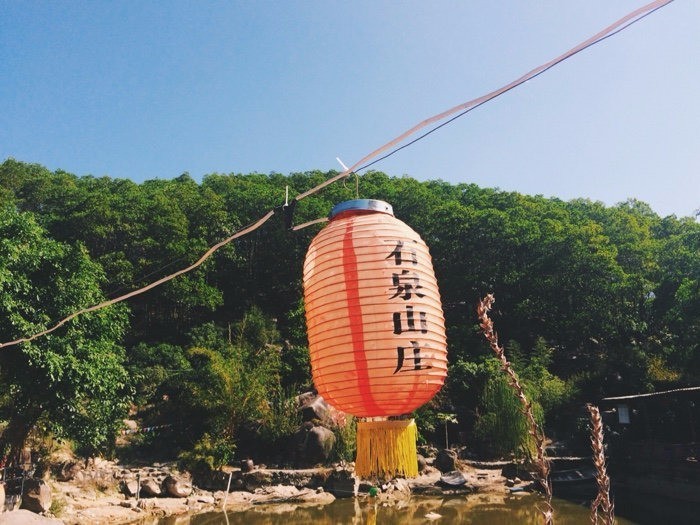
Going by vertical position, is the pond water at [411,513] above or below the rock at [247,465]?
below

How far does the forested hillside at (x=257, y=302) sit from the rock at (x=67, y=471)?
0.89 meters

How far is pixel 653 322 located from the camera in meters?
21.0

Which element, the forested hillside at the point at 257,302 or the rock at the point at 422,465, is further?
the rock at the point at 422,465

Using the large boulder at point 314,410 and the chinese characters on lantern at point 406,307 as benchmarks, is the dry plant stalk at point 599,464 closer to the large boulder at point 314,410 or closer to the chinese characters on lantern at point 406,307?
the chinese characters on lantern at point 406,307

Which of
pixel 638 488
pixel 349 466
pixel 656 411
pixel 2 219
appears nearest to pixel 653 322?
pixel 656 411

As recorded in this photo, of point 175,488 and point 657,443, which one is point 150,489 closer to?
point 175,488

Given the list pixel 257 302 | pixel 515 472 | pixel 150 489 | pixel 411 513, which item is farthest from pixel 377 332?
pixel 257 302

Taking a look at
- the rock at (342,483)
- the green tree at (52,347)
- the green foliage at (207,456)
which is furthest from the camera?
the rock at (342,483)

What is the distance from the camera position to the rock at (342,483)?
14.1 meters

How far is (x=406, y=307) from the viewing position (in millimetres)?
2768

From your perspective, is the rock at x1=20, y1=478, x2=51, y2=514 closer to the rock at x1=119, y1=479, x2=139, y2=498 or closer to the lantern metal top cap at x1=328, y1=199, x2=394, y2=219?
the rock at x1=119, y1=479, x2=139, y2=498

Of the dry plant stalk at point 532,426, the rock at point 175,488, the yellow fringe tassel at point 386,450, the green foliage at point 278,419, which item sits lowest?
the rock at point 175,488

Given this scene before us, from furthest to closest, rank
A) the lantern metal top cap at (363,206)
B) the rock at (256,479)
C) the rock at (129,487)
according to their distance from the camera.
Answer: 1. the rock at (256,479)
2. the rock at (129,487)
3. the lantern metal top cap at (363,206)

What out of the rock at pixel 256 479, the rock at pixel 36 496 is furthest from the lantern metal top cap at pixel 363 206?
the rock at pixel 256 479
